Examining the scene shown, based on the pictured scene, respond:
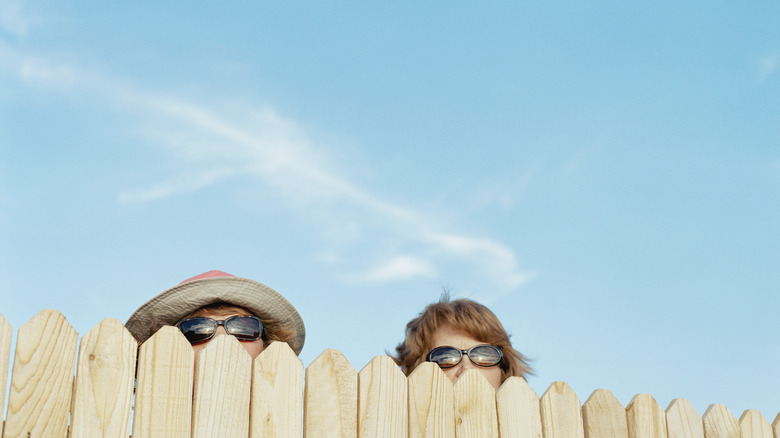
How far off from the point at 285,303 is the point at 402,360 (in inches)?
35.6

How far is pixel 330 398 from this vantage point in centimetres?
262

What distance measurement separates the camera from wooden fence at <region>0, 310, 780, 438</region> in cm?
228

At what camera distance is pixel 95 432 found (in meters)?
2.30

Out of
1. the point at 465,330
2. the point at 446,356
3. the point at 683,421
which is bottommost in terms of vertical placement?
the point at 683,421

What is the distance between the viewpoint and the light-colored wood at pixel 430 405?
2738mm

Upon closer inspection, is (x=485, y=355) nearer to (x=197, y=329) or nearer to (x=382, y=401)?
(x=382, y=401)

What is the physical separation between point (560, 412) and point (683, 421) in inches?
25.6

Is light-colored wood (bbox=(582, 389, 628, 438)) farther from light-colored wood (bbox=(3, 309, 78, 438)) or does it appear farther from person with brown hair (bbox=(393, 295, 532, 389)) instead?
light-colored wood (bbox=(3, 309, 78, 438))

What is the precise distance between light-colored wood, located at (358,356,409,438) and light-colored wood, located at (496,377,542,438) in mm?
396

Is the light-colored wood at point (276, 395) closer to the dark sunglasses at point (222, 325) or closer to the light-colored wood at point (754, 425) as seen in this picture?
the dark sunglasses at point (222, 325)

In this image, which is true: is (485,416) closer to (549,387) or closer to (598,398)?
(549,387)

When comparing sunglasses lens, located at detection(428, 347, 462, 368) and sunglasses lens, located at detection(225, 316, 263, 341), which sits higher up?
sunglasses lens, located at detection(225, 316, 263, 341)

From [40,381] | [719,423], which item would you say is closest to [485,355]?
[719,423]

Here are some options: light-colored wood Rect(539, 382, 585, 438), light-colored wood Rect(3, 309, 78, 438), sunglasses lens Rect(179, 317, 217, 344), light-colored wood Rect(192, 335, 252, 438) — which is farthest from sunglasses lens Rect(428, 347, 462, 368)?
light-colored wood Rect(3, 309, 78, 438)
